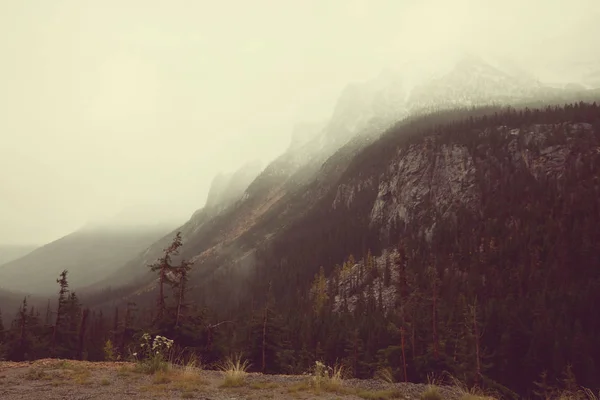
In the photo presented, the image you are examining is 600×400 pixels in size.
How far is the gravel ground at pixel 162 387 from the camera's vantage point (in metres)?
10.5

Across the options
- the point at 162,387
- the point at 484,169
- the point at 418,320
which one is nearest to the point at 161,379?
the point at 162,387

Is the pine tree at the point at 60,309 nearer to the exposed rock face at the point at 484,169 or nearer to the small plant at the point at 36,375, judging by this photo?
the small plant at the point at 36,375

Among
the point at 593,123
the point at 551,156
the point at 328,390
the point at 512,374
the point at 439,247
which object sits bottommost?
the point at 512,374

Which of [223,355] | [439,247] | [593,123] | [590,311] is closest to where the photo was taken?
[223,355]

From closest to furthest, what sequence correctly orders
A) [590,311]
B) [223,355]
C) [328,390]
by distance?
[328,390], [223,355], [590,311]

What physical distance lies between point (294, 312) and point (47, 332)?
109 metres

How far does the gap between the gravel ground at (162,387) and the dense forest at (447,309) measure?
10767 millimetres

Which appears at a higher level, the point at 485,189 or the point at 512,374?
the point at 485,189

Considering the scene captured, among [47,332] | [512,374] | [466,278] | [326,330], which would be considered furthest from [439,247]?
[47,332]

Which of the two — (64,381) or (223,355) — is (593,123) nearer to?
(223,355)

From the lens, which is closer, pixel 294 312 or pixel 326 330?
pixel 326 330

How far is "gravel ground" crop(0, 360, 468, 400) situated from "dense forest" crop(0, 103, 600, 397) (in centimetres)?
1077

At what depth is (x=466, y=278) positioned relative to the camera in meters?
148

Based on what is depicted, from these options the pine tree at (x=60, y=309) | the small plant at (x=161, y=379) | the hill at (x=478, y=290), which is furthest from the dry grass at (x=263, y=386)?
the pine tree at (x=60, y=309)
